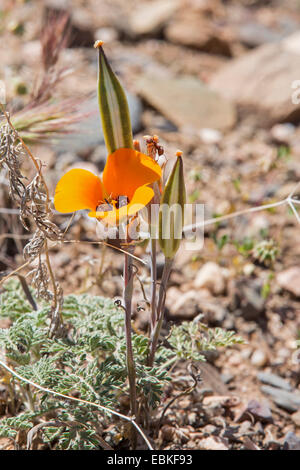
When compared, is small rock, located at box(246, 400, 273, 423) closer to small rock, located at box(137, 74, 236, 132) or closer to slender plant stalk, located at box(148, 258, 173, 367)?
slender plant stalk, located at box(148, 258, 173, 367)

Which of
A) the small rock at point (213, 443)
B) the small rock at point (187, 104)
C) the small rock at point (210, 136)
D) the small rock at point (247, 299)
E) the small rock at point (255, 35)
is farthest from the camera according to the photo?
the small rock at point (255, 35)

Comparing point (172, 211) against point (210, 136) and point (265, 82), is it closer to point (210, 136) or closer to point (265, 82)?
point (210, 136)

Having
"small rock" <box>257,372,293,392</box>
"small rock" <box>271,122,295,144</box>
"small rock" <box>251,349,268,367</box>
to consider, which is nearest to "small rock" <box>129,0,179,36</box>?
"small rock" <box>271,122,295,144</box>

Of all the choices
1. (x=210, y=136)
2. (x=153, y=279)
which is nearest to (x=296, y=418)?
(x=153, y=279)

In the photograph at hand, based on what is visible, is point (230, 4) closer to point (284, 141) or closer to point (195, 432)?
point (284, 141)

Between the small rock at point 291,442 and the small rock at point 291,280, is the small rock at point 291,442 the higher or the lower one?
the lower one

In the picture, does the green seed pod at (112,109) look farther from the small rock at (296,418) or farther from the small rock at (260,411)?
the small rock at (296,418)

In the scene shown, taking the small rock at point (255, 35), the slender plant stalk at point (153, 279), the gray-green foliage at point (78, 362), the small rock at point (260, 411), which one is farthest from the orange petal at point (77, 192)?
the small rock at point (255, 35)
